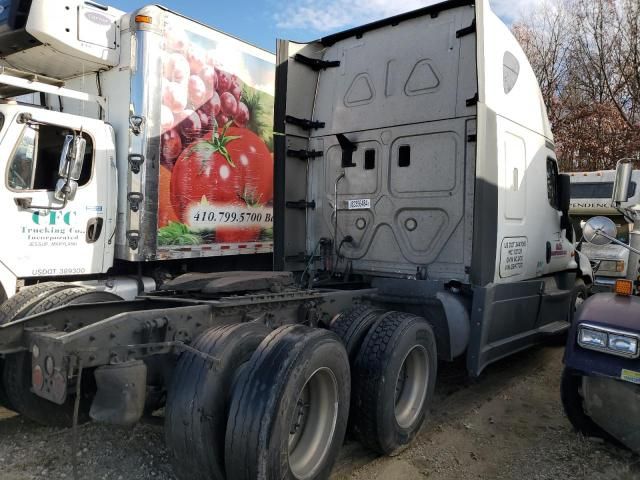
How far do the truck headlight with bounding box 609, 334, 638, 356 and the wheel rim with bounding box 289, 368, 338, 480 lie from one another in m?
1.89

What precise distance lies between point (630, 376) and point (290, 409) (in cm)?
223

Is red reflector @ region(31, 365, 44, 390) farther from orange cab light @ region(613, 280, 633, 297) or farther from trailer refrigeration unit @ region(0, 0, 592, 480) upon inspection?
orange cab light @ region(613, 280, 633, 297)

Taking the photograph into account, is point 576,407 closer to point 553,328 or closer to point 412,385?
point 412,385

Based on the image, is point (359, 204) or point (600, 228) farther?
point (359, 204)

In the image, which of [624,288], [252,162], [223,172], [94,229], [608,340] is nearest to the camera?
[608,340]

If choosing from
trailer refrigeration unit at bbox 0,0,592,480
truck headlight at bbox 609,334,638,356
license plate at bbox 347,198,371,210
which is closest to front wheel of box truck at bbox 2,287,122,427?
trailer refrigeration unit at bbox 0,0,592,480

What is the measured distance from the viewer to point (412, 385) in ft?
14.3

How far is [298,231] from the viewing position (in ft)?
19.9

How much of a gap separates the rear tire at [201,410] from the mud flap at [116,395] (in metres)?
0.23

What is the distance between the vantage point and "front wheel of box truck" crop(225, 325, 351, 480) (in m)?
2.78

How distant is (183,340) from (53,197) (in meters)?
2.54

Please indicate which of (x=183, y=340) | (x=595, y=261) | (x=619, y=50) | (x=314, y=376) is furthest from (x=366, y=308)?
(x=619, y=50)

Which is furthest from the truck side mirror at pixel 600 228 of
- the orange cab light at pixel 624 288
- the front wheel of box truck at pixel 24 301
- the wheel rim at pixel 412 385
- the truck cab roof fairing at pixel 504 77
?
the front wheel of box truck at pixel 24 301

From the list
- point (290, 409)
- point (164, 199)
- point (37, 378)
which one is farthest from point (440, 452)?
point (164, 199)
